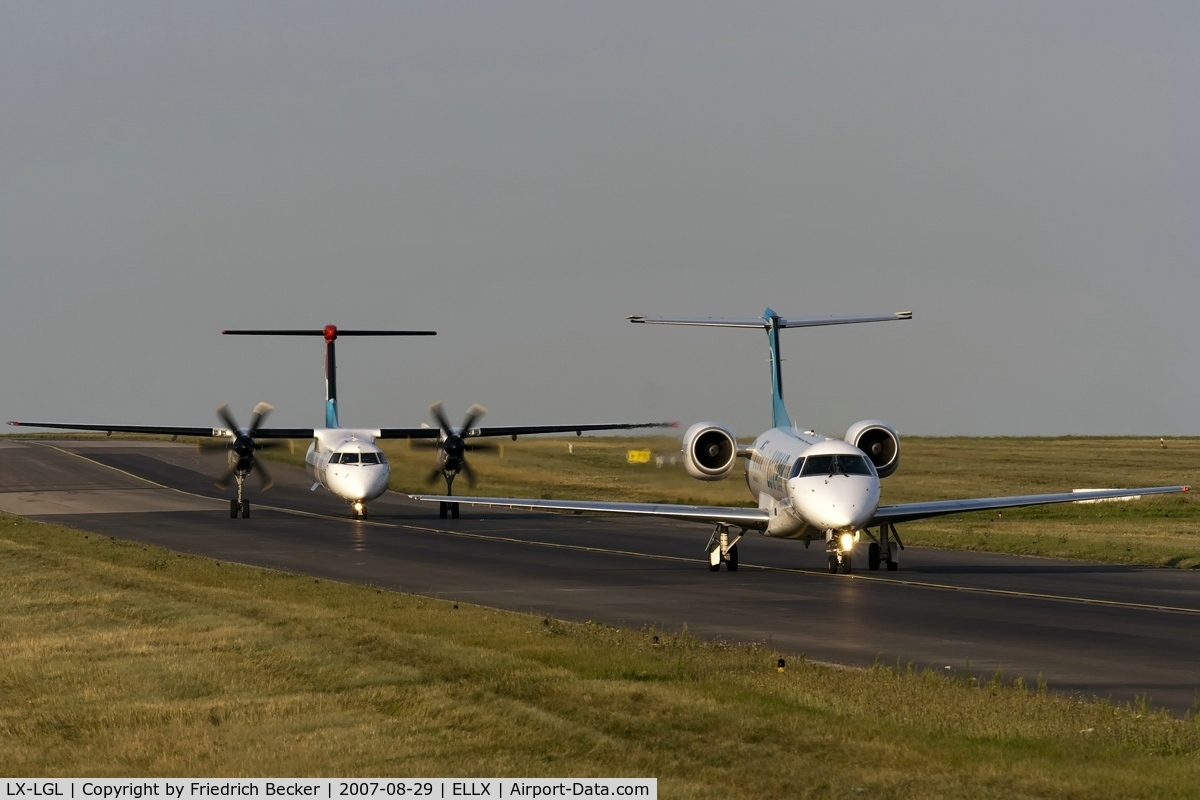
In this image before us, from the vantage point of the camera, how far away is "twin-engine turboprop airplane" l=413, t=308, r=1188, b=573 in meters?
31.2

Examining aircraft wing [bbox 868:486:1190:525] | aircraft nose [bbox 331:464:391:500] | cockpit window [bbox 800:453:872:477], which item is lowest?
aircraft wing [bbox 868:486:1190:525]

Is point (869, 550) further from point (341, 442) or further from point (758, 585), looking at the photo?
point (341, 442)

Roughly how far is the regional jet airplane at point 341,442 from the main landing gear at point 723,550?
1127 centimetres

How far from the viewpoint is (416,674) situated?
15.7 m

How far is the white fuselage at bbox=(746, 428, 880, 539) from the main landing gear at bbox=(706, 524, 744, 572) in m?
0.88

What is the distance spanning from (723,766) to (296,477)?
7399 centimetres

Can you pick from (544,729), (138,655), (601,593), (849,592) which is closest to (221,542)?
(601,593)

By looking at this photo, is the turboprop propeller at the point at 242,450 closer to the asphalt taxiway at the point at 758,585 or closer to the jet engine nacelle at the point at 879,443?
the asphalt taxiway at the point at 758,585

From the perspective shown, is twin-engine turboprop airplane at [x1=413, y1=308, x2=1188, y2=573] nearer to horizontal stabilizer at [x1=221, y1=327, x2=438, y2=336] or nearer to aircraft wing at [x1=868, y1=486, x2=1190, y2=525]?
aircraft wing at [x1=868, y1=486, x2=1190, y2=525]

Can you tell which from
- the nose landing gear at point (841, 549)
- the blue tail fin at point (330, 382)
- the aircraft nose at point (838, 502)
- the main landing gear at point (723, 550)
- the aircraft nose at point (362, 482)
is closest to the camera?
the aircraft nose at point (838, 502)

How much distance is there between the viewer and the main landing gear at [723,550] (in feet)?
111
